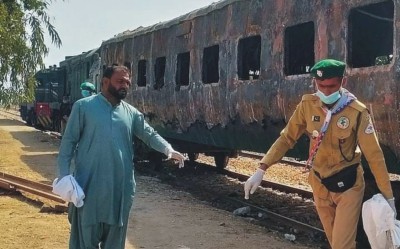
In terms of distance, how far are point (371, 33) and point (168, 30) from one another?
539 cm

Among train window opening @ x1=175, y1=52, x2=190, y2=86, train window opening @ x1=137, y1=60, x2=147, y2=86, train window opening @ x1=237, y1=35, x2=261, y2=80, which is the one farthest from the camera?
train window opening @ x1=137, y1=60, x2=147, y2=86

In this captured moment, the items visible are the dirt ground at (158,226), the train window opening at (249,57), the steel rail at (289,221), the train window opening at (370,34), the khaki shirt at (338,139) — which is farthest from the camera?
the train window opening at (249,57)

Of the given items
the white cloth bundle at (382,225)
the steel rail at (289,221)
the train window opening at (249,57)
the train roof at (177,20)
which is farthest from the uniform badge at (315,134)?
the train roof at (177,20)

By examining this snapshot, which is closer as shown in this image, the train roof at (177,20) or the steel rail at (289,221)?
the steel rail at (289,221)

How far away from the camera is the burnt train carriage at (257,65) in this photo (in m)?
6.55

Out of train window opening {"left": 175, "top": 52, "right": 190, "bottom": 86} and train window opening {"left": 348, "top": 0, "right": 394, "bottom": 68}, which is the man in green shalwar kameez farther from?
train window opening {"left": 175, "top": 52, "right": 190, "bottom": 86}

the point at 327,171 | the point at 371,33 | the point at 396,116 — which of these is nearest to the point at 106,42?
the point at 371,33

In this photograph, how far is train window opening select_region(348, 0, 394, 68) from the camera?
6.86 m

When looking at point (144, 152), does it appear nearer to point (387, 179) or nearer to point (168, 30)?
point (168, 30)

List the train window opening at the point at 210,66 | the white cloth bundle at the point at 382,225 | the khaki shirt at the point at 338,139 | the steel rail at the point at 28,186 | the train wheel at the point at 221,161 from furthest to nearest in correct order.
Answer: the train wheel at the point at 221,161 < the train window opening at the point at 210,66 < the steel rail at the point at 28,186 < the khaki shirt at the point at 338,139 < the white cloth bundle at the point at 382,225

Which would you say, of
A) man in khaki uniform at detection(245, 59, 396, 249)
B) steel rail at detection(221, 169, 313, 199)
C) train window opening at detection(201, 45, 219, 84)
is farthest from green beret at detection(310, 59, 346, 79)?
steel rail at detection(221, 169, 313, 199)

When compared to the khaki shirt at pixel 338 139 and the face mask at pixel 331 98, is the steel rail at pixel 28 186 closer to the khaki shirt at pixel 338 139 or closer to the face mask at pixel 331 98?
the khaki shirt at pixel 338 139

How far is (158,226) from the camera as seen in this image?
324 inches

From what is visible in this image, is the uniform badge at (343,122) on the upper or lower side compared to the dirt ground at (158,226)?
upper
